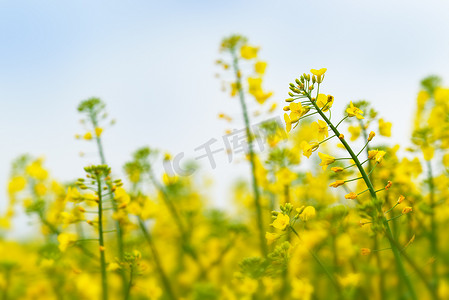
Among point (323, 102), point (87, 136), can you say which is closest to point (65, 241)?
point (87, 136)

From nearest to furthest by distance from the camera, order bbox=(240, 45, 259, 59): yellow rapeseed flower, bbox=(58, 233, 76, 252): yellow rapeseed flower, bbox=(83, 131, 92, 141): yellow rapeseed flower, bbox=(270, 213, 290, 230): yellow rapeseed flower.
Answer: bbox=(270, 213, 290, 230): yellow rapeseed flower → bbox=(58, 233, 76, 252): yellow rapeseed flower → bbox=(83, 131, 92, 141): yellow rapeseed flower → bbox=(240, 45, 259, 59): yellow rapeseed flower

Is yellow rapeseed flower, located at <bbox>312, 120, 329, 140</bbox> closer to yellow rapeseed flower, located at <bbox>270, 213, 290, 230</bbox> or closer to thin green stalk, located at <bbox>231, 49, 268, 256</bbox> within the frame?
yellow rapeseed flower, located at <bbox>270, 213, 290, 230</bbox>

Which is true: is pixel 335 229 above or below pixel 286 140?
below

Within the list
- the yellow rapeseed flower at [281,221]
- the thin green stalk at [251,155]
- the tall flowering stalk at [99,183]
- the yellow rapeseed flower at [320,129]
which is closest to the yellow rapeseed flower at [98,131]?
the tall flowering stalk at [99,183]

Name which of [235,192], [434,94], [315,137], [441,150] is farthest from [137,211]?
[235,192]

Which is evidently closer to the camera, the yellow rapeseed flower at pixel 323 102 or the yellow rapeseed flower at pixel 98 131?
the yellow rapeseed flower at pixel 323 102

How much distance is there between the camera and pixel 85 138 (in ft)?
12.7

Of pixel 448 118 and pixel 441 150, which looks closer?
pixel 441 150

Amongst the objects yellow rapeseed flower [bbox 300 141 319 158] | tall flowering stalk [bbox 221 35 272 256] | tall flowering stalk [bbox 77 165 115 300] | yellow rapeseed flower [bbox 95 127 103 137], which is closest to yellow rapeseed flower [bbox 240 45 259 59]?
tall flowering stalk [bbox 221 35 272 256]

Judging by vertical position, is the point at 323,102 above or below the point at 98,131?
below

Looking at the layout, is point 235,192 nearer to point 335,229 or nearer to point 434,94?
point 434,94

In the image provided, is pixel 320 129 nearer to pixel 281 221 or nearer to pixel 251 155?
pixel 281 221

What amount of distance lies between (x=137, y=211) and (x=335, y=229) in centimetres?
174

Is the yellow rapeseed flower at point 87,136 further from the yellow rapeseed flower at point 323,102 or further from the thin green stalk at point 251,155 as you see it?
the yellow rapeseed flower at point 323,102
